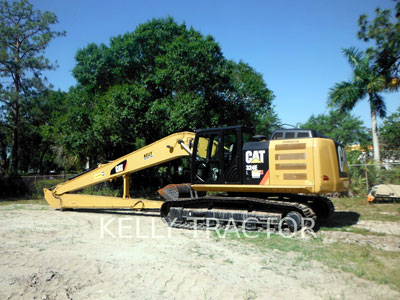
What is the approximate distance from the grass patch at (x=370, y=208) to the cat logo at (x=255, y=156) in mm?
4467

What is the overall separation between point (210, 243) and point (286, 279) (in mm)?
2474

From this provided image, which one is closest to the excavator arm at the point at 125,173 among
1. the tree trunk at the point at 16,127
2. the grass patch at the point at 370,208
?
the grass patch at the point at 370,208

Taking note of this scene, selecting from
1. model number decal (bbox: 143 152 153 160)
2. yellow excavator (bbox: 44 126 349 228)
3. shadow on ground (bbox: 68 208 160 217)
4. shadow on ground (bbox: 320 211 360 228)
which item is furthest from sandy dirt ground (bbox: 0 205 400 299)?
shadow on ground (bbox: 68 208 160 217)

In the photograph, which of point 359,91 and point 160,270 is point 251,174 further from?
point 359,91

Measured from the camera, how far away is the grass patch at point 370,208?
9.93 m

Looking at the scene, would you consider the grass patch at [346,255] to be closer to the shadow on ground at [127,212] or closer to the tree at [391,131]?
the shadow on ground at [127,212]

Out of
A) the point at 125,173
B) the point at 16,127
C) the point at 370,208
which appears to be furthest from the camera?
the point at 16,127

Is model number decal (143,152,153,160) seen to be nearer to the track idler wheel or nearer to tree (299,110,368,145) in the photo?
the track idler wheel

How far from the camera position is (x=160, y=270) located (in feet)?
16.8

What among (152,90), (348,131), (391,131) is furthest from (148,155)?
(348,131)

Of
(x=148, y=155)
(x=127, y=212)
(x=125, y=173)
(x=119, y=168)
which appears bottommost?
(x=127, y=212)

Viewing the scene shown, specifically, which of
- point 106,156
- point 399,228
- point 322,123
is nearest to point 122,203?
point 399,228

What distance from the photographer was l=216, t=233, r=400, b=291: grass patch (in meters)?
4.92

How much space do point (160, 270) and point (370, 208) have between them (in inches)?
381
